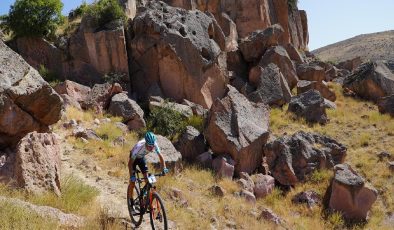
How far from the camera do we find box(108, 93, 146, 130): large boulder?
16641 millimetres

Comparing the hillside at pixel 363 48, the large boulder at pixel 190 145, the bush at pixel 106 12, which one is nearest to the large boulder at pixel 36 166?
the large boulder at pixel 190 145

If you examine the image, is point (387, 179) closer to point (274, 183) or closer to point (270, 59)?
point (274, 183)

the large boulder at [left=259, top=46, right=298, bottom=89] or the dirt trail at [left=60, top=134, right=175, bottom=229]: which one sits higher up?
the large boulder at [left=259, top=46, right=298, bottom=89]

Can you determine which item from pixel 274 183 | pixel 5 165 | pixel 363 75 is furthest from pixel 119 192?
pixel 363 75

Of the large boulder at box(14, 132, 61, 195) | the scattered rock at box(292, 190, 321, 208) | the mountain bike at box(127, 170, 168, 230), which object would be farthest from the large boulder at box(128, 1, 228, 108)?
the mountain bike at box(127, 170, 168, 230)

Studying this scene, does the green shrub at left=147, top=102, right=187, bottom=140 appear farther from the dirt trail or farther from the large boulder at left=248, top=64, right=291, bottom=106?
the large boulder at left=248, top=64, right=291, bottom=106

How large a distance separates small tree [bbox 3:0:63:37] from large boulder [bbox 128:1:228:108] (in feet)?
14.2

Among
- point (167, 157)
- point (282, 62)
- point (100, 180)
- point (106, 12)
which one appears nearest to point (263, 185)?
point (167, 157)

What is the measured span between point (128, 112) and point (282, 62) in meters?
11.4

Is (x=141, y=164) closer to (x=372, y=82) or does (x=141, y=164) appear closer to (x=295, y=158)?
(x=295, y=158)

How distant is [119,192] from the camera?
10.6 m

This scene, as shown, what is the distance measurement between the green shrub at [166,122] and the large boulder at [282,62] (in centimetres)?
868

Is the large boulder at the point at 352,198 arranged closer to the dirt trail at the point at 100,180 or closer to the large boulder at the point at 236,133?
the large boulder at the point at 236,133

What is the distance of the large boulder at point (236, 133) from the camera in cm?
1441
